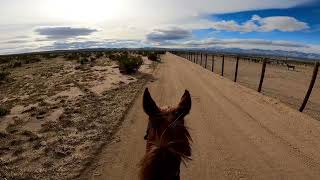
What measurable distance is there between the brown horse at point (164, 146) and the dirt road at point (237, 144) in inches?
139

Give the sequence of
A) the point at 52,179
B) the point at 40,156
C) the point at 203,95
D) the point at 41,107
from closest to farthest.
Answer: the point at 52,179 < the point at 40,156 < the point at 41,107 < the point at 203,95

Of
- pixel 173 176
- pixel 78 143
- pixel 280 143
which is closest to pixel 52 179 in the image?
pixel 78 143

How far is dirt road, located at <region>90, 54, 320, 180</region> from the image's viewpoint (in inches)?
230

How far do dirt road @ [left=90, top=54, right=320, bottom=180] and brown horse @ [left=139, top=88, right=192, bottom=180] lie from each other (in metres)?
3.53

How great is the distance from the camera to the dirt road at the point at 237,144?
5.83 metres

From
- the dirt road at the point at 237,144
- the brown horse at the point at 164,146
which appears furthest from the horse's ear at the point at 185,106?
the dirt road at the point at 237,144

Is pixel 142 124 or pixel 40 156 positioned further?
pixel 142 124

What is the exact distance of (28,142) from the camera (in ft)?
24.6

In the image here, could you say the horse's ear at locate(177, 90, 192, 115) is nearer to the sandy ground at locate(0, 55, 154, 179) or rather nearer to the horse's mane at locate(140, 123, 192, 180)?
the horse's mane at locate(140, 123, 192, 180)

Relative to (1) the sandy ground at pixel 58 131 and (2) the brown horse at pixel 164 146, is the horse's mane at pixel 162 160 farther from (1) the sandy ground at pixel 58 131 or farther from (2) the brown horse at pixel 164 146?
(1) the sandy ground at pixel 58 131

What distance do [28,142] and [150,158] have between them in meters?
6.30

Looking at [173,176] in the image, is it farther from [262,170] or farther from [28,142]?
[28,142]

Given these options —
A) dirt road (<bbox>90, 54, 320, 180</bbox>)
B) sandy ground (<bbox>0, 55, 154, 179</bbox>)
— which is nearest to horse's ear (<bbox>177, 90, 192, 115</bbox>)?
dirt road (<bbox>90, 54, 320, 180</bbox>)

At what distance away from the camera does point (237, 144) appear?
721cm
